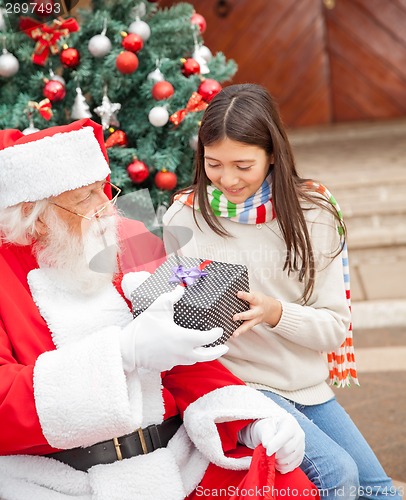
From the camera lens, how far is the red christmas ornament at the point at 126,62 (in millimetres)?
2758

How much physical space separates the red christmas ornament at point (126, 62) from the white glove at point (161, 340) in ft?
4.83

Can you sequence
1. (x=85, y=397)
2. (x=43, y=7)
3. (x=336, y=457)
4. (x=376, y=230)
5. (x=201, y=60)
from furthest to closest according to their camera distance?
Result: 1. (x=376, y=230)
2. (x=201, y=60)
3. (x=43, y=7)
4. (x=336, y=457)
5. (x=85, y=397)

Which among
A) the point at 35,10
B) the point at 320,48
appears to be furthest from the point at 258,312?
the point at 320,48

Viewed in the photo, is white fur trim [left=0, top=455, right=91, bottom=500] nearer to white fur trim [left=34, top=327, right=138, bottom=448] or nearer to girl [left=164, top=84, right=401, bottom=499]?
white fur trim [left=34, top=327, right=138, bottom=448]

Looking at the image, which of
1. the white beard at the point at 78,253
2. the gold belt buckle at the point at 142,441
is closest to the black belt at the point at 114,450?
the gold belt buckle at the point at 142,441

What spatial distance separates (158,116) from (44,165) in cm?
116

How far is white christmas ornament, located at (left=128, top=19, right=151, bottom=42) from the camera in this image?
9.33 feet

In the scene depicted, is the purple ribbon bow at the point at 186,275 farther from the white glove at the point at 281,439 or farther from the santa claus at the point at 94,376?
the white glove at the point at 281,439

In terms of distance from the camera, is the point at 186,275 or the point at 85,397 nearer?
the point at 85,397

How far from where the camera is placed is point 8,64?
278cm

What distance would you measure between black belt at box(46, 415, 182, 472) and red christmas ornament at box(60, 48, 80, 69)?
1.66 meters

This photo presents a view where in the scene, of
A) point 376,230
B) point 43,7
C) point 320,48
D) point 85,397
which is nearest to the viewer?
point 85,397

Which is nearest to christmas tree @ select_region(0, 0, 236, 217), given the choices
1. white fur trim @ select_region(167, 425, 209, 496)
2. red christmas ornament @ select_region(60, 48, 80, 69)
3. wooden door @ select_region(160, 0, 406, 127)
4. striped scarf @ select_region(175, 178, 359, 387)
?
red christmas ornament @ select_region(60, 48, 80, 69)

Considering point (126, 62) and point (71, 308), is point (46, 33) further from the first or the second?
point (71, 308)
